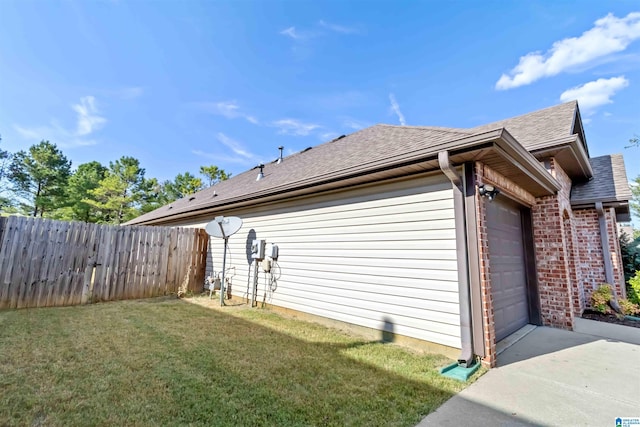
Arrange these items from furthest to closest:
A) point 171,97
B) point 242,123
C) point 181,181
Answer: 1. point 181,181
2. point 242,123
3. point 171,97

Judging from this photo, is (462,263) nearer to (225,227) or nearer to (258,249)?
(258,249)

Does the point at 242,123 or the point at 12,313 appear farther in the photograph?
the point at 242,123

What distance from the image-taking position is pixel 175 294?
307 inches

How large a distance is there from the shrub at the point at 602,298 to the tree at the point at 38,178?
31735 mm

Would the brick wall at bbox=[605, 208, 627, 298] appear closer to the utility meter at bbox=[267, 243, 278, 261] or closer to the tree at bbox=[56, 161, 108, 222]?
the utility meter at bbox=[267, 243, 278, 261]

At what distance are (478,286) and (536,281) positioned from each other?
2.98 meters

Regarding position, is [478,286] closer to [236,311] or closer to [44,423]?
[44,423]

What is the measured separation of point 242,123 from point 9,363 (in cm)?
1329

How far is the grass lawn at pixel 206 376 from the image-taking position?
2088 mm

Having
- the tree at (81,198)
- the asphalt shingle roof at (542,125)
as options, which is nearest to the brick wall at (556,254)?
the asphalt shingle roof at (542,125)

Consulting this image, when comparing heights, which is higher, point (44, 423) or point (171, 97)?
point (171, 97)

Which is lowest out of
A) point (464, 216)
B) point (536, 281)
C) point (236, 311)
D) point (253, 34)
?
point (236, 311)

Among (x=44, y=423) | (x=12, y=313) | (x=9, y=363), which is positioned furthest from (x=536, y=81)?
(x=12, y=313)

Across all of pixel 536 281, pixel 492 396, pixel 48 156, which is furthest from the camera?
pixel 48 156
